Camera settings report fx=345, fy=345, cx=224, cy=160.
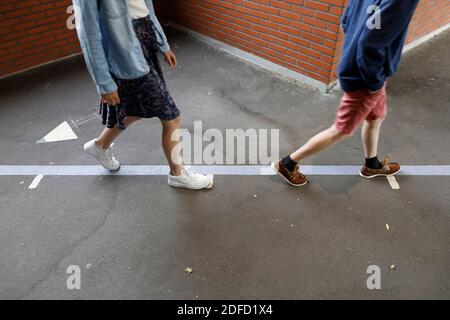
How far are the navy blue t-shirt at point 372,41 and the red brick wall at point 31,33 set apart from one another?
365 centimetres

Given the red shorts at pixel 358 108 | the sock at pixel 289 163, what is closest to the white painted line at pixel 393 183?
the red shorts at pixel 358 108

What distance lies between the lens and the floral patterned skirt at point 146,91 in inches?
79.7

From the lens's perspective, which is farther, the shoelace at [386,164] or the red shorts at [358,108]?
the shoelace at [386,164]

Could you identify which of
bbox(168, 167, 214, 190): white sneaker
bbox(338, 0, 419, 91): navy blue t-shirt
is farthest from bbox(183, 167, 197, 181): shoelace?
bbox(338, 0, 419, 91): navy blue t-shirt

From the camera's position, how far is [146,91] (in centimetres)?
208

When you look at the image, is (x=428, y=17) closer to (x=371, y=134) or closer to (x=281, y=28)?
(x=281, y=28)

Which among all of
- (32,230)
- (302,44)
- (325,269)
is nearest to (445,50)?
(302,44)

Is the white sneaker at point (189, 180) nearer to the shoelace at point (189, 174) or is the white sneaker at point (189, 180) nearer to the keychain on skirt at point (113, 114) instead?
the shoelace at point (189, 174)

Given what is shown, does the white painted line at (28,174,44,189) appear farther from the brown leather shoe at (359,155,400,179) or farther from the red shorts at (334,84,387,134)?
the brown leather shoe at (359,155,400,179)

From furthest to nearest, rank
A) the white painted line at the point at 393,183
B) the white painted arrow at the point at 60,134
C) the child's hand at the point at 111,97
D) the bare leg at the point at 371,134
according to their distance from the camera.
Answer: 1. the white painted arrow at the point at 60,134
2. the white painted line at the point at 393,183
3. the bare leg at the point at 371,134
4. the child's hand at the point at 111,97

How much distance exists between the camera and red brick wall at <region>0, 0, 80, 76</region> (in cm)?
398

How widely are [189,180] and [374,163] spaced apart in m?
1.43

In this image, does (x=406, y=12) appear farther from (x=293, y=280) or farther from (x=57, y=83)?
(x=57, y=83)

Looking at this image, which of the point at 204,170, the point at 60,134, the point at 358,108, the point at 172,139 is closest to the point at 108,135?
the point at 172,139
